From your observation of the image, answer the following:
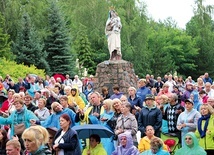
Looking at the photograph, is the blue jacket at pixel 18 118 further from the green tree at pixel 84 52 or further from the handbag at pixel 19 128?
the green tree at pixel 84 52

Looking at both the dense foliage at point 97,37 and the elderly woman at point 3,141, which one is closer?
the elderly woman at point 3,141

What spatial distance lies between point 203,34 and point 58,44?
80.6 ft

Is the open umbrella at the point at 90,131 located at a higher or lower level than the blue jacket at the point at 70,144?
higher

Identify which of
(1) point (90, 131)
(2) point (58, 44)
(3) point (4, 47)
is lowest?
(1) point (90, 131)

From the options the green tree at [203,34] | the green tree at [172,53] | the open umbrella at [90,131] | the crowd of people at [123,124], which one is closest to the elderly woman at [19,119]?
the crowd of people at [123,124]

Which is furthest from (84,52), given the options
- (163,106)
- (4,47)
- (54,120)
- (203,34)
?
(54,120)

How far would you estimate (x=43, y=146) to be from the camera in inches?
248

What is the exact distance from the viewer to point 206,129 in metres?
11.1

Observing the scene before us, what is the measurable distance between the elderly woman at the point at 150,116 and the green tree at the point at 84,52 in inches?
1450

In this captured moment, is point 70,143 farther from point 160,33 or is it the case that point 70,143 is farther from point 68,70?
point 160,33

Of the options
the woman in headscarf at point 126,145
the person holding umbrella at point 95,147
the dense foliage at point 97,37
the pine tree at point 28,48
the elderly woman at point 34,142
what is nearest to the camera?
the elderly woman at point 34,142

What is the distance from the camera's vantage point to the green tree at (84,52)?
4916 cm

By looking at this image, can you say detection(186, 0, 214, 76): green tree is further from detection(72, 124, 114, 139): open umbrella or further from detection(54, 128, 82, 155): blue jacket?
detection(54, 128, 82, 155): blue jacket

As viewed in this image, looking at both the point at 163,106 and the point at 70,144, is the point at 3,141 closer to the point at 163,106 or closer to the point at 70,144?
the point at 70,144
